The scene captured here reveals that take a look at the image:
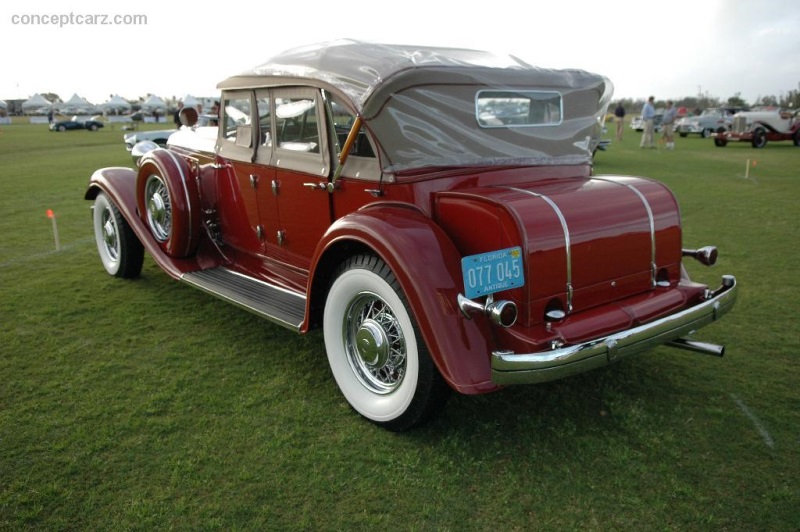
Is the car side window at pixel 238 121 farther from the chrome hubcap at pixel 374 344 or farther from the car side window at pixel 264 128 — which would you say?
the chrome hubcap at pixel 374 344

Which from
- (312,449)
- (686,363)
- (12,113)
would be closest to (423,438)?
Answer: (312,449)

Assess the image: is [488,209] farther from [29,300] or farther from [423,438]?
[29,300]

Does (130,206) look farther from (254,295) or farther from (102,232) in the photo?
(254,295)

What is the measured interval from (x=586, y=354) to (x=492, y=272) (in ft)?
1.79

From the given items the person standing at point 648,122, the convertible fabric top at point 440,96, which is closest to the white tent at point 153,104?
the person standing at point 648,122

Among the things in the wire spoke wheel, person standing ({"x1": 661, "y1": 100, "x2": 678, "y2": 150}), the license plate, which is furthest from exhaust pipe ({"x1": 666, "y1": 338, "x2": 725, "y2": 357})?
person standing ({"x1": 661, "y1": 100, "x2": 678, "y2": 150})

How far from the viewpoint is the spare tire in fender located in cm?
470

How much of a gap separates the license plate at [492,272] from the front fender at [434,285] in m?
0.13

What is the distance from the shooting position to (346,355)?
334cm

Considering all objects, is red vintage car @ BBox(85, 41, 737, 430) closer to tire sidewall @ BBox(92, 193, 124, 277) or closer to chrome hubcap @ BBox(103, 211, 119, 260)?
tire sidewall @ BBox(92, 193, 124, 277)

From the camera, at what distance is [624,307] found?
3010 millimetres

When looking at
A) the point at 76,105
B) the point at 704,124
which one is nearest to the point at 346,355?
the point at 704,124

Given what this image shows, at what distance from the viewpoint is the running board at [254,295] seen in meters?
3.62

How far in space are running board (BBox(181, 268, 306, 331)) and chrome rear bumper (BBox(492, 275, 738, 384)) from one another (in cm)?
141
